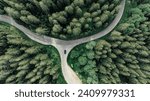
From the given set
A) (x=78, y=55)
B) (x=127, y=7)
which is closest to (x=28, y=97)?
(x=78, y=55)

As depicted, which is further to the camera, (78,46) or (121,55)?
(78,46)

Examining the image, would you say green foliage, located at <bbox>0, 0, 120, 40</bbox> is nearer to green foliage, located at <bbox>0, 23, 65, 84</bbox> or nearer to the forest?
the forest

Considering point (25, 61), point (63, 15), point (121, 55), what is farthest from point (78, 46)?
point (25, 61)

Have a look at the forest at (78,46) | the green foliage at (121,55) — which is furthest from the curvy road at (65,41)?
the green foliage at (121,55)

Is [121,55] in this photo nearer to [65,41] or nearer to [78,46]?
[78,46]

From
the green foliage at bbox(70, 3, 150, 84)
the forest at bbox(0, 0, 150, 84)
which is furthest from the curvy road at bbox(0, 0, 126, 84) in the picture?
the green foliage at bbox(70, 3, 150, 84)

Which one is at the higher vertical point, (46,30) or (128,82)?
(46,30)

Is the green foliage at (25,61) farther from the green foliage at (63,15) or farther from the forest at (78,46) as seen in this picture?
the green foliage at (63,15)

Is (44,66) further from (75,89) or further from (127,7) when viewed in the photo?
(127,7)
